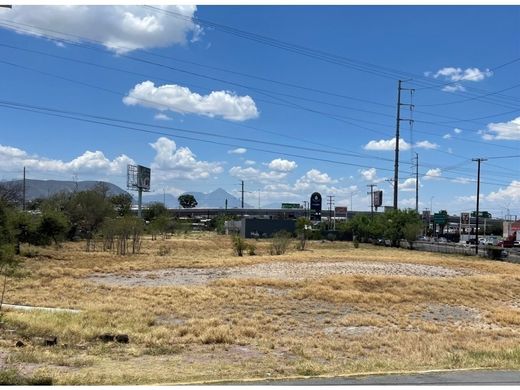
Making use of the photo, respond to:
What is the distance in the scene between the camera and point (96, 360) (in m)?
10.9

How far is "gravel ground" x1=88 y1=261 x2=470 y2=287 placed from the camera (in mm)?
29516

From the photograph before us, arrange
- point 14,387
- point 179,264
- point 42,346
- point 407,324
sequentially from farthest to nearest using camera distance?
1. point 179,264
2. point 407,324
3. point 42,346
4. point 14,387

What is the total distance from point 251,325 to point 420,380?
8.53 metres

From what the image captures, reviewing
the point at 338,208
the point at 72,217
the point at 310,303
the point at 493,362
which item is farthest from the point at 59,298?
the point at 338,208

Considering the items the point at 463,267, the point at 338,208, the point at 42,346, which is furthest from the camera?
the point at 338,208

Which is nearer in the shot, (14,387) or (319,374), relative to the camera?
(14,387)

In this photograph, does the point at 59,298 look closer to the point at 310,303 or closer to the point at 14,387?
the point at 310,303

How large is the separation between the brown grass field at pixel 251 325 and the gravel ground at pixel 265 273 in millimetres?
195

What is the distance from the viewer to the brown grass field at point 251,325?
34.6 ft

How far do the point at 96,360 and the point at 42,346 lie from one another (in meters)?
1.93

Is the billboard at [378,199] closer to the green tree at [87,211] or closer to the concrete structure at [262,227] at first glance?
the concrete structure at [262,227]

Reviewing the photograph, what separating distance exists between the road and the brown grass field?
632mm

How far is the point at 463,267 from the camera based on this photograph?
143 ft

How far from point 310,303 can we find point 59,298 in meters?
9.48
